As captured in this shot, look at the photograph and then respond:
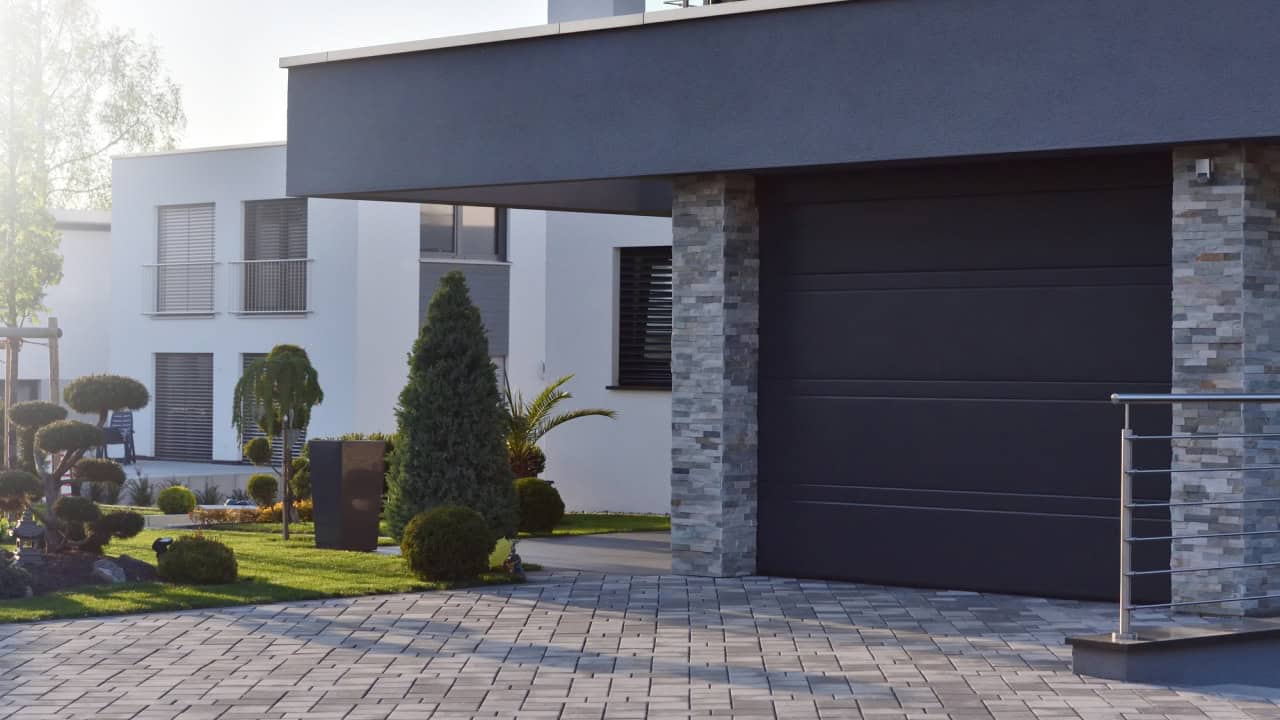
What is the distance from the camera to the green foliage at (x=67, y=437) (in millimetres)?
13336

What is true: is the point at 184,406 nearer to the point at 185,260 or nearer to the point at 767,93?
the point at 185,260

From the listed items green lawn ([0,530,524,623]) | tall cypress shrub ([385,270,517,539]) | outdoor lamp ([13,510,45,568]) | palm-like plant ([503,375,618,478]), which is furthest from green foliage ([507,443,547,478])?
outdoor lamp ([13,510,45,568])

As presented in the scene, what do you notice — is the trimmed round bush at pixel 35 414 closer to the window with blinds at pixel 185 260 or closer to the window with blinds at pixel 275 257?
the window with blinds at pixel 275 257

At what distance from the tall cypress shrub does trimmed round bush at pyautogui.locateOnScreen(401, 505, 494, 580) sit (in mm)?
977

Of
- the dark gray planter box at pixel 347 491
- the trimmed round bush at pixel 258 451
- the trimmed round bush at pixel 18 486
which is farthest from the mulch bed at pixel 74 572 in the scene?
the trimmed round bush at pixel 258 451

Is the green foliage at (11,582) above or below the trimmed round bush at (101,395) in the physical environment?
below

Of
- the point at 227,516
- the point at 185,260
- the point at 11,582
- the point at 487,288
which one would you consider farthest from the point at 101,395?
the point at 185,260

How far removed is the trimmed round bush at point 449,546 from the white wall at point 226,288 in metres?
17.0

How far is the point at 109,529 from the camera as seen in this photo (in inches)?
518

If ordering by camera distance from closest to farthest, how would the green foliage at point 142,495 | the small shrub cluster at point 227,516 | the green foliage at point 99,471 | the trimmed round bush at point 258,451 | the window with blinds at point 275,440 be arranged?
the green foliage at point 99,471
the trimmed round bush at point 258,451
the small shrub cluster at point 227,516
the green foliage at point 142,495
the window with blinds at point 275,440

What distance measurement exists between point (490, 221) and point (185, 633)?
19.7 meters

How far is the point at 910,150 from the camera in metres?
11.3

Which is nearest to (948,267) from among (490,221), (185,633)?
(185,633)

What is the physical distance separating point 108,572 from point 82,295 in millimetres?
29029
